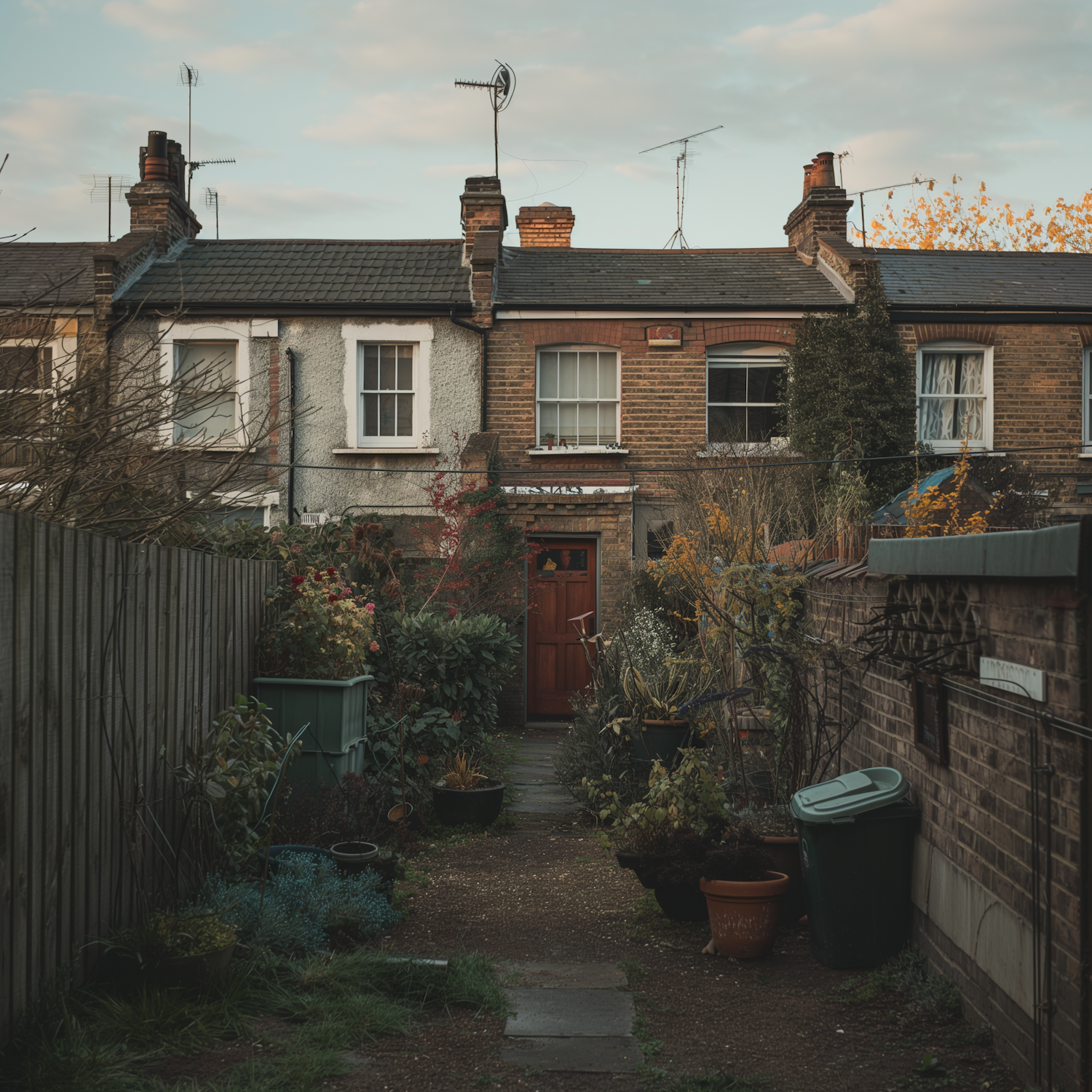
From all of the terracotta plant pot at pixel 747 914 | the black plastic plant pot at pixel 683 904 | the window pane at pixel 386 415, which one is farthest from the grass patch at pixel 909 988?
the window pane at pixel 386 415

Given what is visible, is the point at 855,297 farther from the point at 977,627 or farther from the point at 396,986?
the point at 396,986

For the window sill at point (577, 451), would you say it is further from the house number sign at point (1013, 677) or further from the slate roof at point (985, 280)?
the house number sign at point (1013, 677)

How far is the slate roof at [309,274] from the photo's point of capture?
1443 centimetres

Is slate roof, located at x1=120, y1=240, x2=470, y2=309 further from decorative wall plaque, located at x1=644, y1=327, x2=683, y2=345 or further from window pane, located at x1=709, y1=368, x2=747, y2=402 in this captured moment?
window pane, located at x1=709, y1=368, x2=747, y2=402

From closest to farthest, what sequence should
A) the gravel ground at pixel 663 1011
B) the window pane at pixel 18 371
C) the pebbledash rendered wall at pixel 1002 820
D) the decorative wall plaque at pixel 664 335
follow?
the pebbledash rendered wall at pixel 1002 820 → the gravel ground at pixel 663 1011 → the window pane at pixel 18 371 → the decorative wall plaque at pixel 664 335

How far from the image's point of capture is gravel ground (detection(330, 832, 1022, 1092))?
3.75m

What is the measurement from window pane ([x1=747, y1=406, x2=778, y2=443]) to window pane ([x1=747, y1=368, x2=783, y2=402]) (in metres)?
0.17

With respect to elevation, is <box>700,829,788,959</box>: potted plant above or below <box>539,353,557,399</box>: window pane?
below

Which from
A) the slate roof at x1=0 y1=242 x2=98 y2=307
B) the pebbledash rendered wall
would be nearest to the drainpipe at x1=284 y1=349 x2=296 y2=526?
the slate roof at x1=0 y1=242 x2=98 y2=307

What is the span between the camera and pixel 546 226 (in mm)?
17438

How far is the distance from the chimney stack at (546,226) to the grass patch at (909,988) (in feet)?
47.5

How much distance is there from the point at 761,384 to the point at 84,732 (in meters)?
12.2

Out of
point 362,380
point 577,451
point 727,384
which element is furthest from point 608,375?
point 362,380

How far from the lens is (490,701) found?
943cm
